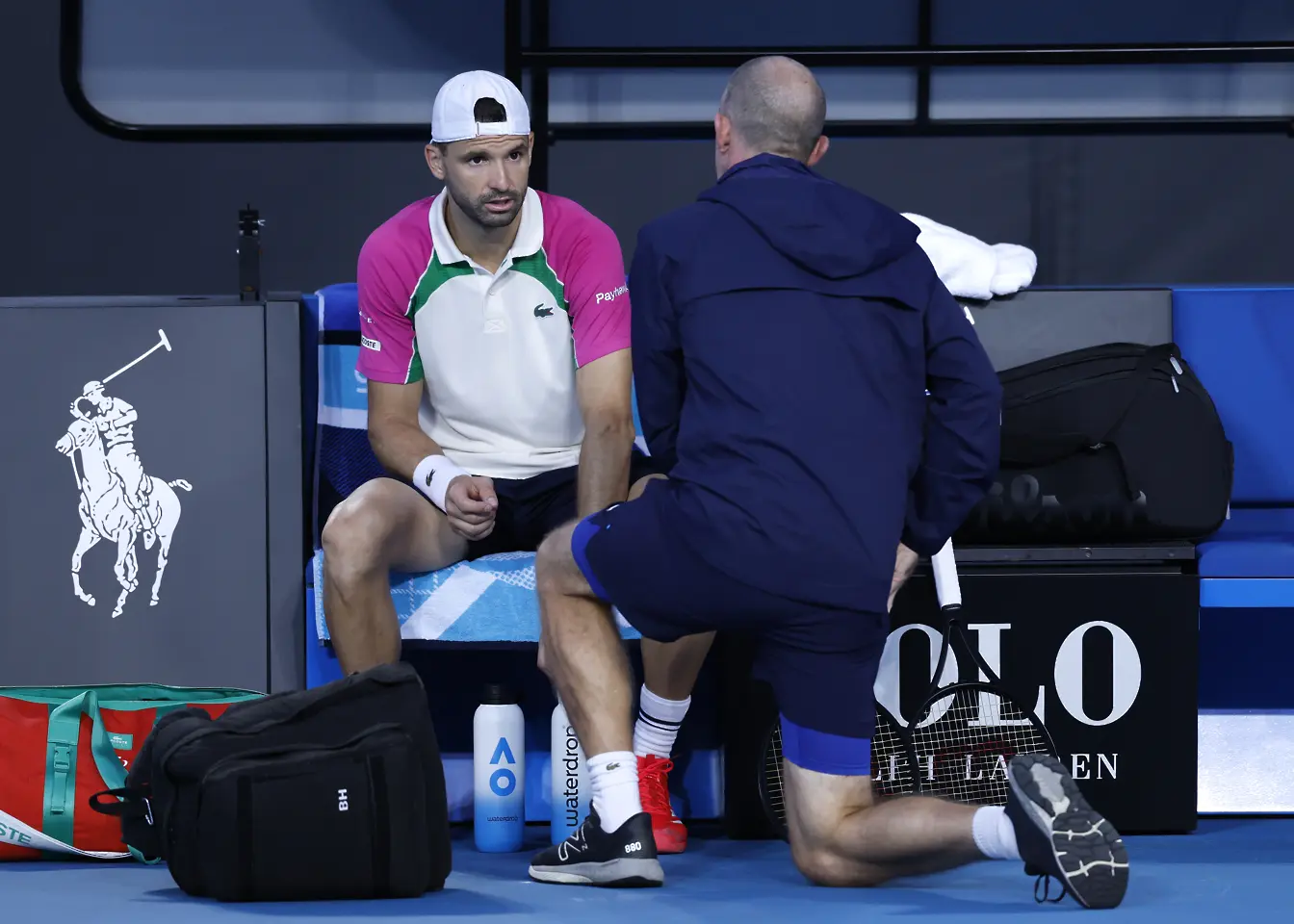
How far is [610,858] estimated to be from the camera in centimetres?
239

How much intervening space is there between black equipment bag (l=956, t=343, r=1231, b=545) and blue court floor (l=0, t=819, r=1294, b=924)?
542mm

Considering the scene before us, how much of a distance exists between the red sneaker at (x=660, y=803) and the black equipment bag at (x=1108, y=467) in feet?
2.18

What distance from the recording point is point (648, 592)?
230cm

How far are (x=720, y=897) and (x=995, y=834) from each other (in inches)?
17.2

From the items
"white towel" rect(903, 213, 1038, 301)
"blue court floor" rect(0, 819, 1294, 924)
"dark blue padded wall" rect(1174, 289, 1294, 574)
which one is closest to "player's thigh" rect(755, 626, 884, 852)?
"blue court floor" rect(0, 819, 1294, 924)

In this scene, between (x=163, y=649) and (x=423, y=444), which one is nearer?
(x=423, y=444)

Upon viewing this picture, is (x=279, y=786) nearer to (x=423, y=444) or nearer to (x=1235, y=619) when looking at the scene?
(x=423, y=444)

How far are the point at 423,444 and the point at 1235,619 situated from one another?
1527mm

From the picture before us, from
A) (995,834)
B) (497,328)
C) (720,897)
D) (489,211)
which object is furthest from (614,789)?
(489,211)

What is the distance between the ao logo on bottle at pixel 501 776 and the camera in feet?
9.20

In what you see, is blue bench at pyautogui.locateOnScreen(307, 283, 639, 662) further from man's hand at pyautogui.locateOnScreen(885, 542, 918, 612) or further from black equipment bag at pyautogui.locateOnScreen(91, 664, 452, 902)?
man's hand at pyautogui.locateOnScreen(885, 542, 918, 612)

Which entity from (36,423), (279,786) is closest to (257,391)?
(36,423)

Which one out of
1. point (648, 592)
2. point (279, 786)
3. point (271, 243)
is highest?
point (271, 243)

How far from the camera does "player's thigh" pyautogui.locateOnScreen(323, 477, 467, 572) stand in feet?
8.91
